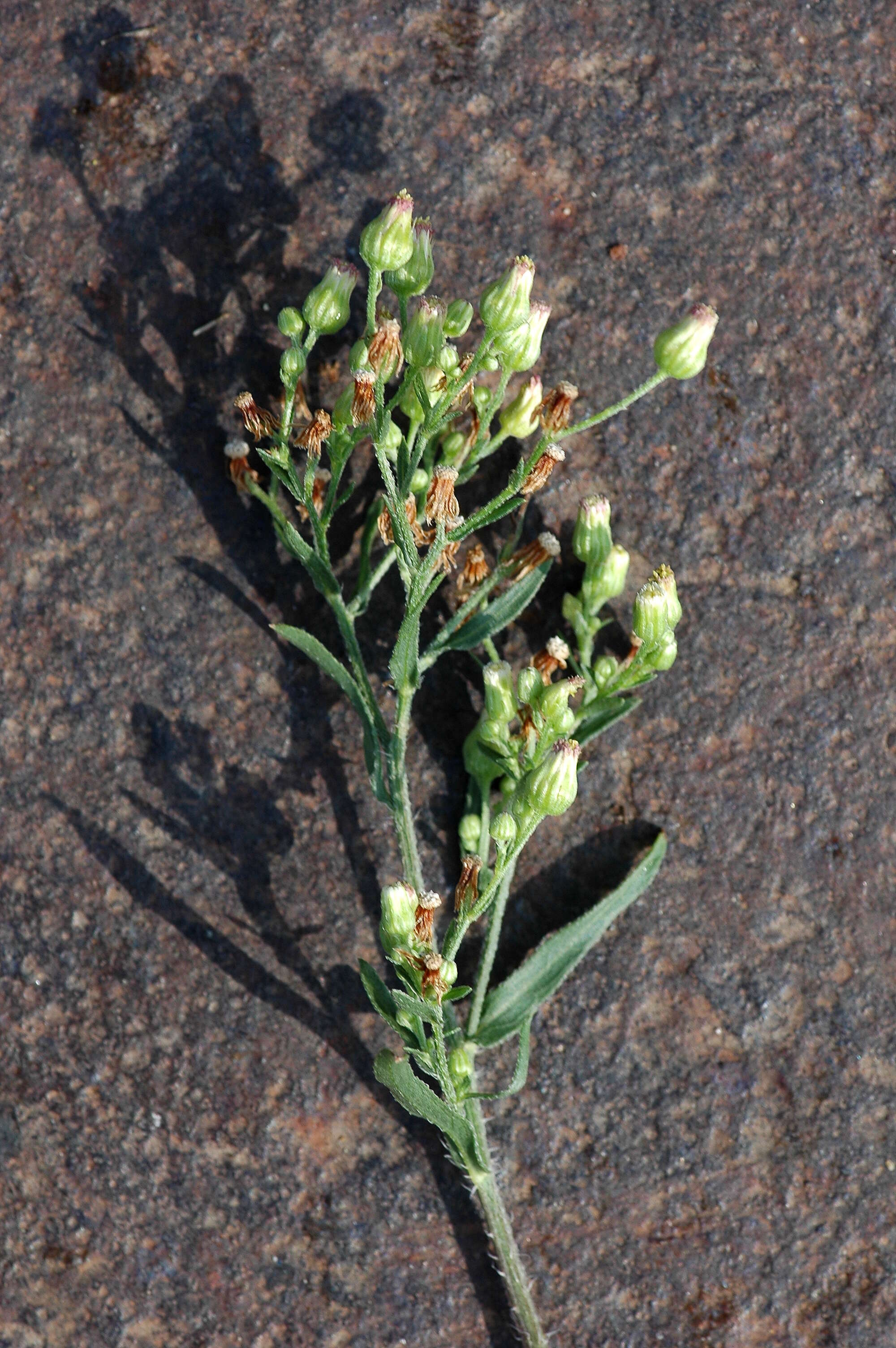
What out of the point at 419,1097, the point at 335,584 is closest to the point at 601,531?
the point at 335,584

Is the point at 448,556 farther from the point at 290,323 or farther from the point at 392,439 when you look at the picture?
the point at 290,323

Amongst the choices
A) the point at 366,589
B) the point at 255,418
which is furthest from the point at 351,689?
the point at 255,418

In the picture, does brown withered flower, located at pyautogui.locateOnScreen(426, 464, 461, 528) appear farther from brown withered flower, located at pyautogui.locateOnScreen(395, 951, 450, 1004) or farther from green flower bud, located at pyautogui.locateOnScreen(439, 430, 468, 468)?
brown withered flower, located at pyautogui.locateOnScreen(395, 951, 450, 1004)

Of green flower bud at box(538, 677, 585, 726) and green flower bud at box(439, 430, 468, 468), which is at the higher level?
green flower bud at box(439, 430, 468, 468)

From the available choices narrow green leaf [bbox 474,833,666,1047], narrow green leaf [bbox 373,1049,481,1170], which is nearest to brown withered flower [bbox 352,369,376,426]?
narrow green leaf [bbox 474,833,666,1047]

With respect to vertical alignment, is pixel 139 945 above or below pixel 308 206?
below

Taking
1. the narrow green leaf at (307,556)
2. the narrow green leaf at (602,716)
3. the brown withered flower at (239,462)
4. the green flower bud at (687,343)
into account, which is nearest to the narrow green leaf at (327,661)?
the narrow green leaf at (307,556)

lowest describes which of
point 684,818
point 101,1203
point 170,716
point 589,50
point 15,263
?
point 684,818

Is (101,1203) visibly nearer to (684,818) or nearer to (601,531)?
(684,818)
